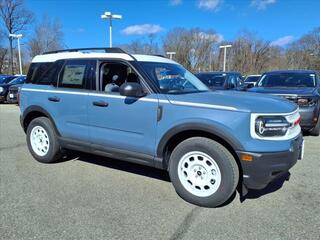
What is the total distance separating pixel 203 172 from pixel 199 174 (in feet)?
0.22

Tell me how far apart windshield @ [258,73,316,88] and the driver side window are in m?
5.13

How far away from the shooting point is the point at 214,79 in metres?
11.0

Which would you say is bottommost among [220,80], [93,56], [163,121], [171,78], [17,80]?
[17,80]

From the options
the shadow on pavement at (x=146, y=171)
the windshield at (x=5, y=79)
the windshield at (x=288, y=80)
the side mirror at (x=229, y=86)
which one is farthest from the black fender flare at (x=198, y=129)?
the windshield at (x=5, y=79)

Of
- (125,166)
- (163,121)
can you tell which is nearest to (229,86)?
(125,166)

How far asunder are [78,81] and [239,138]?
265cm

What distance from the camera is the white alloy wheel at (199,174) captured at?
375 centimetres

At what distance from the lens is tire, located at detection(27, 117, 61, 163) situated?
532 centimetres

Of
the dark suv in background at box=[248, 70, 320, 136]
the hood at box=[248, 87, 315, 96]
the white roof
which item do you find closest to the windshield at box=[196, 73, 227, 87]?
the dark suv in background at box=[248, 70, 320, 136]

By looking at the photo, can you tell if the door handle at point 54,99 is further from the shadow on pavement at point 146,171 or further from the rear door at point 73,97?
the shadow on pavement at point 146,171

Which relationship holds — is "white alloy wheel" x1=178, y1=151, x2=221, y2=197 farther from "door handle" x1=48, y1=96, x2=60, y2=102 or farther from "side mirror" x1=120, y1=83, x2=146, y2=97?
"door handle" x1=48, y1=96, x2=60, y2=102

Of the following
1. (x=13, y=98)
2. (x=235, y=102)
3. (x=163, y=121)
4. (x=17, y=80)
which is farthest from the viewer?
(x=17, y=80)

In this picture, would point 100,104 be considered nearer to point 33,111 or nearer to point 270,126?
point 33,111

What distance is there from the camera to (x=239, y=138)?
11.5ft
